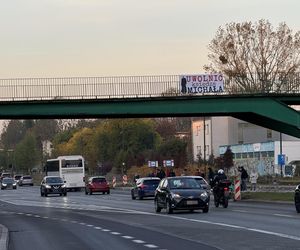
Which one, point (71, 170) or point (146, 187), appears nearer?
point (146, 187)

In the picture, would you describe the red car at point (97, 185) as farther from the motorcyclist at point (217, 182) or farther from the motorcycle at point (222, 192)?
the motorcycle at point (222, 192)

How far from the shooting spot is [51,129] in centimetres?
18488

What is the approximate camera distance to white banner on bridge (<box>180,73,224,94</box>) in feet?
153

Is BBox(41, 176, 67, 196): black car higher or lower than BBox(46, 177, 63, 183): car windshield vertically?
lower

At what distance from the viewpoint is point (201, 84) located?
4731 cm

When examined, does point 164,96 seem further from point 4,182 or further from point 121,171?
point 121,171

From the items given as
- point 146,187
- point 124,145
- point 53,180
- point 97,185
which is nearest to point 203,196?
point 146,187

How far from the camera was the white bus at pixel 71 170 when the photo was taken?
87.1 metres

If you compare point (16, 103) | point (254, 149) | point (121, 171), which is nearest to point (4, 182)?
point (121, 171)

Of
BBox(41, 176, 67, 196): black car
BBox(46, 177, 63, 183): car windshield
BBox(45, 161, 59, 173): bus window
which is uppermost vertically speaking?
Answer: BBox(45, 161, 59, 173): bus window

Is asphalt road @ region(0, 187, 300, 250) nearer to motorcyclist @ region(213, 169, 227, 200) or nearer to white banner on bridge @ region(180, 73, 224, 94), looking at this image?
motorcyclist @ region(213, 169, 227, 200)

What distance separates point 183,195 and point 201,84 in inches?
597

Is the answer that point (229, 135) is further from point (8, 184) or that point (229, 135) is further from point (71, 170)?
point (71, 170)

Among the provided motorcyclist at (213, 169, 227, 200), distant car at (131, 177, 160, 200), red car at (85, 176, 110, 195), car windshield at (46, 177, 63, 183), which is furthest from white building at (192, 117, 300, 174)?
motorcyclist at (213, 169, 227, 200)
